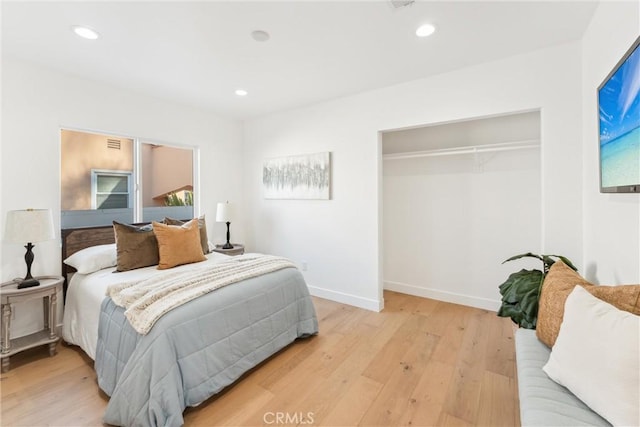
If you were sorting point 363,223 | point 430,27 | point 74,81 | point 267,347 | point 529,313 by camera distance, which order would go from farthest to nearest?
1. point 363,223
2. point 74,81
3. point 267,347
4. point 430,27
5. point 529,313

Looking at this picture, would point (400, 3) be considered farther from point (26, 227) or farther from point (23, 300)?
point (23, 300)

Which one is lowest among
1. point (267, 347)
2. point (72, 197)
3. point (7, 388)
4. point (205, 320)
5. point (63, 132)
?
point (7, 388)

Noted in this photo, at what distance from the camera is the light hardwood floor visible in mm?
1698

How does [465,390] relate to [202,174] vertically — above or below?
below

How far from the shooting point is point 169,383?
157 cm

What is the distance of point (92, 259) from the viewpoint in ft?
8.23

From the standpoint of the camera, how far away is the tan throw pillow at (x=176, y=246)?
8.56ft

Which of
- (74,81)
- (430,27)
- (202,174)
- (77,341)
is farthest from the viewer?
(202,174)

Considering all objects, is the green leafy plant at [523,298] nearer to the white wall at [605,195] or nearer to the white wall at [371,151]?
the white wall at [605,195]

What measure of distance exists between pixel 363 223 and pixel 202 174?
2.38 metres

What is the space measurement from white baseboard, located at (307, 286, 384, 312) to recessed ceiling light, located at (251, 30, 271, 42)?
2.82 metres

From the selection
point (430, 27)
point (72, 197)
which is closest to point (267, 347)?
point (72, 197)

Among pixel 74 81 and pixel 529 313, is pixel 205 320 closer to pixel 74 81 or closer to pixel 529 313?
pixel 529 313

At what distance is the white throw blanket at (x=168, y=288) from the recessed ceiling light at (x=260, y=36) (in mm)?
1847
